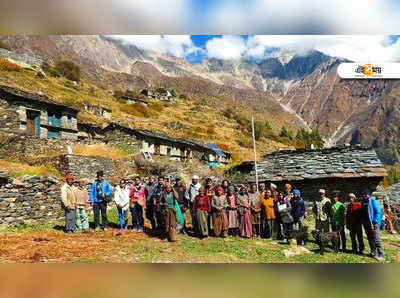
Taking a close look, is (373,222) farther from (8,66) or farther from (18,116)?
(8,66)

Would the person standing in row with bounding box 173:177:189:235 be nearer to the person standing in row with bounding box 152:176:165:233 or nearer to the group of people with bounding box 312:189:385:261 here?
the person standing in row with bounding box 152:176:165:233

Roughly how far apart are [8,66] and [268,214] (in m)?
52.0

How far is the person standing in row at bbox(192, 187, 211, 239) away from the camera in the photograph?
995 cm

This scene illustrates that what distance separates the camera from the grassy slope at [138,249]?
798 centimetres

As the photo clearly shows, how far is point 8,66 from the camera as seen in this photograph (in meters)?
50.4

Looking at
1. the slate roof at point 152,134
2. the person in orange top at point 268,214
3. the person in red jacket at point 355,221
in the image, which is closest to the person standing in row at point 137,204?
the person in orange top at point 268,214

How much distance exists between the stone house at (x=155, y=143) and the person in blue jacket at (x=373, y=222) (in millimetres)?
19464

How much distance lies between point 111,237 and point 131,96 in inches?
2550

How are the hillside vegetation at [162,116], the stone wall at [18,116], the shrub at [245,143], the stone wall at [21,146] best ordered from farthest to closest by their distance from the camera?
the shrub at [245,143]
the hillside vegetation at [162,116]
the stone wall at [18,116]
the stone wall at [21,146]

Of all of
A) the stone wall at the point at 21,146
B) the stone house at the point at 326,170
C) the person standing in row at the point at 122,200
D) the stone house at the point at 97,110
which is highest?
the stone house at the point at 97,110

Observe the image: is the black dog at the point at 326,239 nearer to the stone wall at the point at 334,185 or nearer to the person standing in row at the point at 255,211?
the person standing in row at the point at 255,211

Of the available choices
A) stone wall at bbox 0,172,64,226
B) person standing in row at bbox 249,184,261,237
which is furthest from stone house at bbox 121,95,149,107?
person standing in row at bbox 249,184,261,237

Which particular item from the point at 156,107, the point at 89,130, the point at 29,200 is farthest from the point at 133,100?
Answer: the point at 29,200

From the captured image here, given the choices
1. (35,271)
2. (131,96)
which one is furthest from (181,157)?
(131,96)
